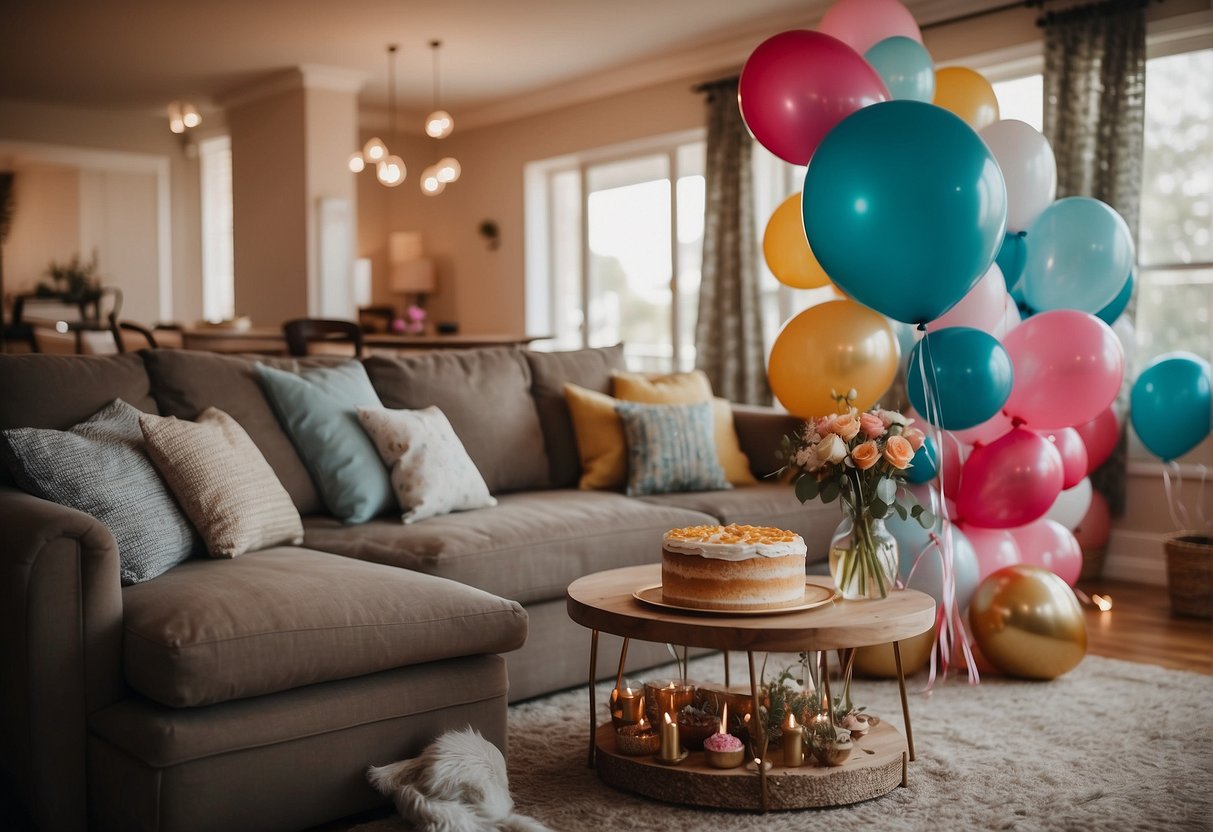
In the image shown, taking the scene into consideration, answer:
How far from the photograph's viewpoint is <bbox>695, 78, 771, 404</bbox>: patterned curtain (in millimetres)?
6723

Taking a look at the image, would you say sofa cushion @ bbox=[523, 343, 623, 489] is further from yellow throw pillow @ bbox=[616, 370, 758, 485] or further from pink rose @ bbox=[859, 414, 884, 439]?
pink rose @ bbox=[859, 414, 884, 439]

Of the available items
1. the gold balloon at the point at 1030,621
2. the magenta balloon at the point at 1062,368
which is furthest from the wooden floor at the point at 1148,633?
the magenta balloon at the point at 1062,368

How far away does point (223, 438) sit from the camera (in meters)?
2.83

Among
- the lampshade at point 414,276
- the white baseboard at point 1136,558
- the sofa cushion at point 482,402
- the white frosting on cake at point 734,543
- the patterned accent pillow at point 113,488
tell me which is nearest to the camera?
the white frosting on cake at point 734,543

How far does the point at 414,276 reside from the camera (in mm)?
9438

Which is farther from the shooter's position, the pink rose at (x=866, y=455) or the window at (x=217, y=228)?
the window at (x=217, y=228)

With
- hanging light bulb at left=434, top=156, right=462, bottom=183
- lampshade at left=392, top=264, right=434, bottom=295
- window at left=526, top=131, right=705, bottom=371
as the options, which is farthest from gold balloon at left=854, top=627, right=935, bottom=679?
lampshade at left=392, top=264, right=434, bottom=295

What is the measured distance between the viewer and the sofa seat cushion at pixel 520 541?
292 centimetres

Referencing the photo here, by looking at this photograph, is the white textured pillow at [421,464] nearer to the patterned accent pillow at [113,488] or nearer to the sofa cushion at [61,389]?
the sofa cushion at [61,389]

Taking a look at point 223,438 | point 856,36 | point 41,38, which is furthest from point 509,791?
point 41,38

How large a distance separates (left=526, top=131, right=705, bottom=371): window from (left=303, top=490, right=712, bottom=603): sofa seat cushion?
419 centimetres

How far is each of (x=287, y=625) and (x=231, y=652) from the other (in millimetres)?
124

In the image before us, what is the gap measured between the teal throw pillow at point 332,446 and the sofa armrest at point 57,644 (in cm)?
106

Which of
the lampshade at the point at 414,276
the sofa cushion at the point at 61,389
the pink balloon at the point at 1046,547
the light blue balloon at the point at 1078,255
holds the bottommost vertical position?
the pink balloon at the point at 1046,547
